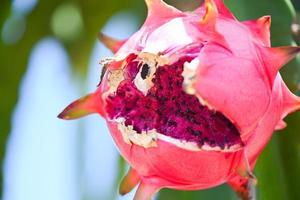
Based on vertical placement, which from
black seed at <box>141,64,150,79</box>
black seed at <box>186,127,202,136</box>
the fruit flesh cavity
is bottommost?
black seed at <box>186,127,202,136</box>

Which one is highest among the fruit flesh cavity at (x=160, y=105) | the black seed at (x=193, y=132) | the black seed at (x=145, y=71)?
the black seed at (x=145, y=71)

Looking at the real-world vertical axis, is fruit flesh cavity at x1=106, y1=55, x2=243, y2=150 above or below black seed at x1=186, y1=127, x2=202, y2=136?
above

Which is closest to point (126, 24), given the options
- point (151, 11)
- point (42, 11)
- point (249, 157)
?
point (42, 11)

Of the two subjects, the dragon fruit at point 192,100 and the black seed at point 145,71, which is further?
the black seed at point 145,71

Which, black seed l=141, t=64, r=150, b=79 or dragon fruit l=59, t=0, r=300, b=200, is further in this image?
black seed l=141, t=64, r=150, b=79

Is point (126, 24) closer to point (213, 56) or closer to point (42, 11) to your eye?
point (42, 11)

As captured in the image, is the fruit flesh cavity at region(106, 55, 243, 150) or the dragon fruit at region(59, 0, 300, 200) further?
the fruit flesh cavity at region(106, 55, 243, 150)

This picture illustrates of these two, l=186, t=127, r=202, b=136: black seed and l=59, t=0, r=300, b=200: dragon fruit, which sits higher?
l=59, t=0, r=300, b=200: dragon fruit
